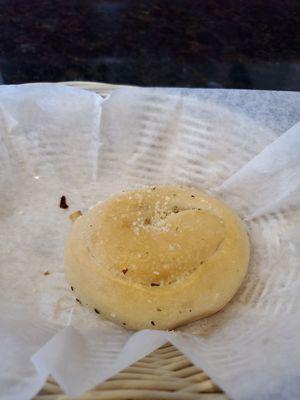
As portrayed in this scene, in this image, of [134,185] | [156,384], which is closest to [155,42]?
[134,185]

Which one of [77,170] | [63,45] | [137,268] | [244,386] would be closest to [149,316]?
[137,268]

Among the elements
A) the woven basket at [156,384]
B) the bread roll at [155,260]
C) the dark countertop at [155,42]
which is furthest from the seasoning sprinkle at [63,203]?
the dark countertop at [155,42]

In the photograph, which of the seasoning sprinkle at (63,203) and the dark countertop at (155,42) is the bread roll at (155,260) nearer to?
the seasoning sprinkle at (63,203)

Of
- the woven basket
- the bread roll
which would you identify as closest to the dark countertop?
the bread roll

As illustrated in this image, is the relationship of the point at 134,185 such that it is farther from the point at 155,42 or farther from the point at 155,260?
the point at 155,42

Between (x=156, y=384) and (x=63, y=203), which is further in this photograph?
(x=63, y=203)

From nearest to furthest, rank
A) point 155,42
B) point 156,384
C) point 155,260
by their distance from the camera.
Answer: point 156,384 < point 155,260 < point 155,42

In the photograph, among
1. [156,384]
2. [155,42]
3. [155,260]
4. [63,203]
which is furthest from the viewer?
[155,42]
